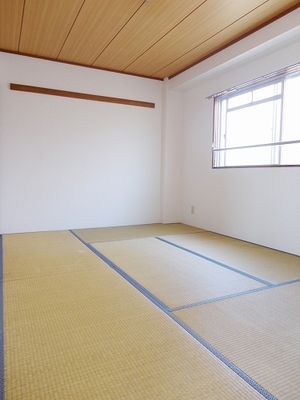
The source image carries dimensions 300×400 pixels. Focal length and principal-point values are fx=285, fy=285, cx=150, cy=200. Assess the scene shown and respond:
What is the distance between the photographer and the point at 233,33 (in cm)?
328

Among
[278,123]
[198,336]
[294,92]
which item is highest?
[294,92]

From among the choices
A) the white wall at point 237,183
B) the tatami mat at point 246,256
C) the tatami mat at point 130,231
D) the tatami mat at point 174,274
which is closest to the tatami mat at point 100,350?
the tatami mat at point 174,274

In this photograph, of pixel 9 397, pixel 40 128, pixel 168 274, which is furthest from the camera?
pixel 40 128

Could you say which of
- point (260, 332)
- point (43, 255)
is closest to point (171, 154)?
point (43, 255)

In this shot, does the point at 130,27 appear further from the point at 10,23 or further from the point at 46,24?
the point at 10,23

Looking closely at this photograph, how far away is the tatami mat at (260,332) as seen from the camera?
1.24m

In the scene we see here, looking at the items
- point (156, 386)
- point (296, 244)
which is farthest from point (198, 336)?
point (296, 244)

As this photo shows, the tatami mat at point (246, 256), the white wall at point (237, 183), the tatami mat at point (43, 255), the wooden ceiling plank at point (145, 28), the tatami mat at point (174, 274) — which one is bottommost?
the tatami mat at point (246, 256)

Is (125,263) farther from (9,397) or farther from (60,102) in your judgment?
(60,102)

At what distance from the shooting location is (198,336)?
5.04 ft

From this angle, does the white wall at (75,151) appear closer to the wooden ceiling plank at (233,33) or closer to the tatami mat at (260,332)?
the wooden ceiling plank at (233,33)

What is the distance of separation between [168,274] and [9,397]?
61.5 inches

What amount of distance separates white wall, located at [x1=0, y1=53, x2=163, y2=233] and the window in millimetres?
1242

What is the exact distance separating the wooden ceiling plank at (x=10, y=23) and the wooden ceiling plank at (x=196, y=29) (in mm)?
1558
